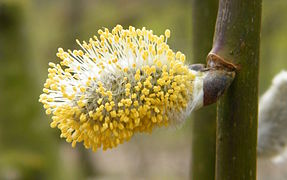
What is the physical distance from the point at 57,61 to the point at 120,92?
5.47 metres

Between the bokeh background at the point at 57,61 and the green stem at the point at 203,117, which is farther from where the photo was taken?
the bokeh background at the point at 57,61

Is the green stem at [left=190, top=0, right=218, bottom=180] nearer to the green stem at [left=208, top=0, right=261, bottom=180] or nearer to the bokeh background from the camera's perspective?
the bokeh background

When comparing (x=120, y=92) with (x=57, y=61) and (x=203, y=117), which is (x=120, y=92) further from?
(x=57, y=61)

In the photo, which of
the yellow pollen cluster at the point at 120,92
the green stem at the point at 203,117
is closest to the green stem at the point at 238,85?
the yellow pollen cluster at the point at 120,92

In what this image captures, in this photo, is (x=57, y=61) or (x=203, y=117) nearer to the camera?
(x=203, y=117)

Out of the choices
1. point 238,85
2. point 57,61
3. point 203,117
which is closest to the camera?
point 238,85

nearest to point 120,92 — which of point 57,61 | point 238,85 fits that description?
point 238,85

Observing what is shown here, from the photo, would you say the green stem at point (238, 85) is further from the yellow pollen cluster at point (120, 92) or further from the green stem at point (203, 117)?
the green stem at point (203, 117)

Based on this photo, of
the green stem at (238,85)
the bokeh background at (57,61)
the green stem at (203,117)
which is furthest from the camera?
the bokeh background at (57,61)

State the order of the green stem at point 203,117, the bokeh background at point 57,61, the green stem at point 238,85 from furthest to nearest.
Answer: the bokeh background at point 57,61 < the green stem at point 203,117 < the green stem at point 238,85

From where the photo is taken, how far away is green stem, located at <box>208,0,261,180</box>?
0.91m

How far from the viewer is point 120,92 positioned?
1.00 meters

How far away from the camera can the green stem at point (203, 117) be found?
1271 mm

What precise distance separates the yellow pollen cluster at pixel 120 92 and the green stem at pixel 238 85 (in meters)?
0.10
